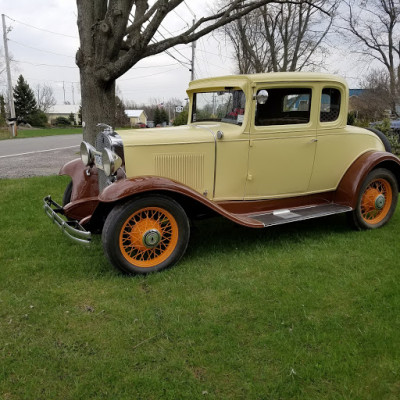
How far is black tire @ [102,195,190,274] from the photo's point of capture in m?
3.53

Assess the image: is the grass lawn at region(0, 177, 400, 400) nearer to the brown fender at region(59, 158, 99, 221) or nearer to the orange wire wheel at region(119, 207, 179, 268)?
the orange wire wheel at region(119, 207, 179, 268)

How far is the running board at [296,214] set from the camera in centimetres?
424

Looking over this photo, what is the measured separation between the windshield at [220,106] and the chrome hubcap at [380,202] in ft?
6.81

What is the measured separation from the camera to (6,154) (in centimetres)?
1379

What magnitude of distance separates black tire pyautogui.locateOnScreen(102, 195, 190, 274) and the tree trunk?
415cm

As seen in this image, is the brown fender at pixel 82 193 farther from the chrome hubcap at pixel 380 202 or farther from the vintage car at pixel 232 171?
the chrome hubcap at pixel 380 202

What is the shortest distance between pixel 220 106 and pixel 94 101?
377cm

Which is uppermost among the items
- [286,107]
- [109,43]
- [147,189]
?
[109,43]

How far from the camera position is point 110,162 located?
3.63m

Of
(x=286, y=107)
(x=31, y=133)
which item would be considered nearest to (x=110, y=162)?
(x=286, y=107)

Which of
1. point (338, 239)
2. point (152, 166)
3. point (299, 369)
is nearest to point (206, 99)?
point (152, 166)

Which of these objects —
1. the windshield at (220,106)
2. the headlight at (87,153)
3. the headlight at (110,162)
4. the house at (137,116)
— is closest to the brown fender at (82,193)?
the headlight at (87,153)

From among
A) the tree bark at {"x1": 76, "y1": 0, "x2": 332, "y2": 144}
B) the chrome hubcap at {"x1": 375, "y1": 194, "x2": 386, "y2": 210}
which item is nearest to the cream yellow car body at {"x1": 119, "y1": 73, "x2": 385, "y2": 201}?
the chrome hubcap at {"x1": 375, "y1": 194, "x2": 386, "y2": 210}

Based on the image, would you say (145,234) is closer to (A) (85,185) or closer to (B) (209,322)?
(B) (209,322)
